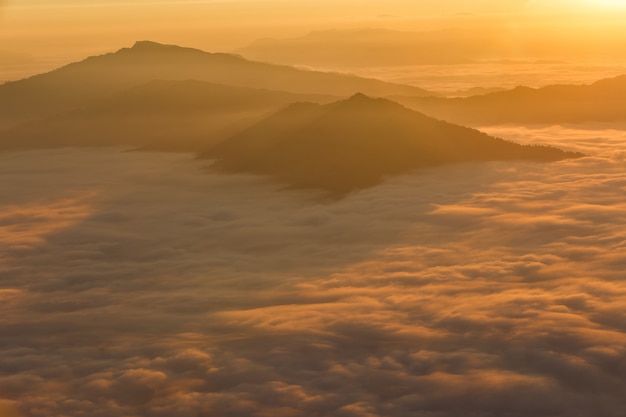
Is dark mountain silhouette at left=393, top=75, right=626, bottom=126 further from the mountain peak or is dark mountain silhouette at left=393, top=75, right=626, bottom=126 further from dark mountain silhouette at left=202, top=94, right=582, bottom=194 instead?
the mountain peak

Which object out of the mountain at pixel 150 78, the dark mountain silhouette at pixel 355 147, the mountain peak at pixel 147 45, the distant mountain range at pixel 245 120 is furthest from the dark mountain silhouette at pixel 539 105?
the mountain peak at pixel 147 45

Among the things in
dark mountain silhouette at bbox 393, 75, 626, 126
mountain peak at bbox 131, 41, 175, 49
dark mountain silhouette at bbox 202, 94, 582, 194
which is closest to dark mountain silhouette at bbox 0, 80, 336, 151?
dark mountain silhouette at bbox 202, 94, 582, 194

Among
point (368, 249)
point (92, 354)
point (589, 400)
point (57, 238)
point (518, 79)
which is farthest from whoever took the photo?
point (518, 79)

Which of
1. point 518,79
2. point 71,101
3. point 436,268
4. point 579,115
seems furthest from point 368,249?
point 518,79

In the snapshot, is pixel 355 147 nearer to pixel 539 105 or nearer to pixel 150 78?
pixel 539 105

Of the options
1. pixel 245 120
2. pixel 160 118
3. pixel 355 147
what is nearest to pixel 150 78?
pixel 160 118

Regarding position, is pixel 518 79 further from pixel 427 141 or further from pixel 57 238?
pixel 57 238

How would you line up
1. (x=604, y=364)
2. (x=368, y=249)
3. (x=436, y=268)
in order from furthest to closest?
1. (x=368, y=249)
2. (x=436, y=268)
3. (x=604, y=364)

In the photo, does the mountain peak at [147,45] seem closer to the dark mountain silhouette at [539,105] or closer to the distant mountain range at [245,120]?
the distant mountain range at [245,120]
